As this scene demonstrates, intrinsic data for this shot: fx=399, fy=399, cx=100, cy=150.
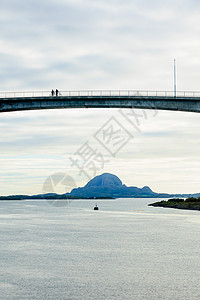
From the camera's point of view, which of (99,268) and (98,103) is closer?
(99,268)

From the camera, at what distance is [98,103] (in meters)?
64.1

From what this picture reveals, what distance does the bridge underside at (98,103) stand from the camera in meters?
62.2

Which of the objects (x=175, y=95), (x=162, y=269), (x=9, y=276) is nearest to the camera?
(x=9, y=276)

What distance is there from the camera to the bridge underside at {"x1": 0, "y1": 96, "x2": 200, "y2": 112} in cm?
6225

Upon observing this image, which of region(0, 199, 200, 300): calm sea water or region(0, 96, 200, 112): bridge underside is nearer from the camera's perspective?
region(0, 199, 200, 300): calm sea water

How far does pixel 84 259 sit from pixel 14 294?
13.7 m

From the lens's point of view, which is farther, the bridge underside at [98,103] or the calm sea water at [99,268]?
the bridge underside at [98,103]

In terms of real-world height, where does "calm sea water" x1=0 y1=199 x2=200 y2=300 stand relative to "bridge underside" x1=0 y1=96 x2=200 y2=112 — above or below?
below

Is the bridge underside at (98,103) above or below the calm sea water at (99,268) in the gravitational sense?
A: above

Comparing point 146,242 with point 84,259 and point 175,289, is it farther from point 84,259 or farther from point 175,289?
point 175,289

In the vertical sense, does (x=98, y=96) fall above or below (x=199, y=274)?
above

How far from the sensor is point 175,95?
6206cm

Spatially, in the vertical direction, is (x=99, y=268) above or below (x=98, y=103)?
below

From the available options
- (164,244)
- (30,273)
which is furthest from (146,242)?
(30,273)
